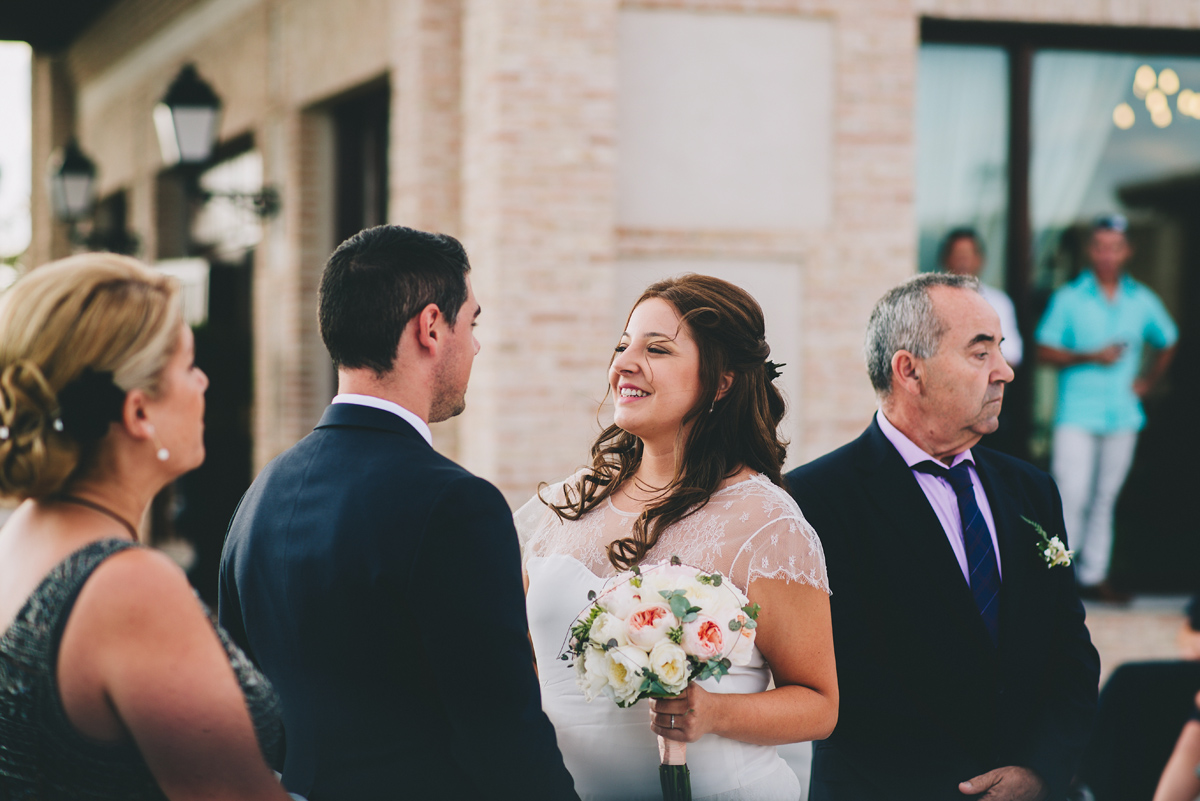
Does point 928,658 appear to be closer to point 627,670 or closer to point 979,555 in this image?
point 979,555

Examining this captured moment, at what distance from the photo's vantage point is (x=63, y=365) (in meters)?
1.80

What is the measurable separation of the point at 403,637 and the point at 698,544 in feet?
2.86

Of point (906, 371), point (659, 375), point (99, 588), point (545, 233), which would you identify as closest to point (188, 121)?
point (545, 233)

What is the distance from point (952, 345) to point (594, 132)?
4266mm

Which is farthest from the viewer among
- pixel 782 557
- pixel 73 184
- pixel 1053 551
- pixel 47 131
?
pixel 47 131

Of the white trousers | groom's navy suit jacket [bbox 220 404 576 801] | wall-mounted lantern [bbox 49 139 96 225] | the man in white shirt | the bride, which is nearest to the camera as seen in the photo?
groom's navy suit jacket [bbox 220 404 576 801]

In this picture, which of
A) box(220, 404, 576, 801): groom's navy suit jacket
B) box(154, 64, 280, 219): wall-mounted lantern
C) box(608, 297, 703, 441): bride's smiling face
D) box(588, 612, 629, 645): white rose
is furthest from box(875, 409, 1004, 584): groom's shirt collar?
box(154, 64, 280, 219): wall-mounted lantern

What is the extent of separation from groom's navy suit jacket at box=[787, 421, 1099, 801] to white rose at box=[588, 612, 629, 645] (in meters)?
0.82

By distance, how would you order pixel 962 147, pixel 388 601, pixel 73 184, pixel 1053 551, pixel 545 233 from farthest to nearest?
pixel 73 184
pixel 962 147
pixel 545 233
pixel 1053 551
pixel 388 601

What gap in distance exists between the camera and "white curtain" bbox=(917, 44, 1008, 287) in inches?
313

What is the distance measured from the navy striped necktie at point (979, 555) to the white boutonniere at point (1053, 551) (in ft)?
0.41

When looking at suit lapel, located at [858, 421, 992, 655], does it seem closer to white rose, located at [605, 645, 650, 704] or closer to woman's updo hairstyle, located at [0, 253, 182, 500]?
white rose, located at [605, 645, 650, 704]

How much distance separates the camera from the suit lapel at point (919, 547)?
118 inches

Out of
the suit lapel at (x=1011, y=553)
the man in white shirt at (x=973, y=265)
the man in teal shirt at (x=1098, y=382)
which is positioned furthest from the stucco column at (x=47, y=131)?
the suit lapel at (x=1011, y=553)
